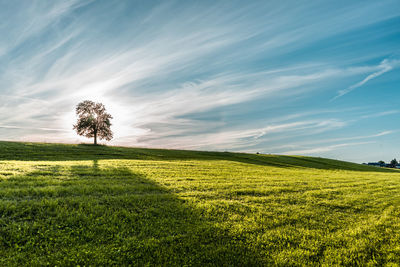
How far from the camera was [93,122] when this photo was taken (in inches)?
2222

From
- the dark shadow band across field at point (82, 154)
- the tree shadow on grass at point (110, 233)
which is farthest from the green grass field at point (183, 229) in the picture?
the dark shadow band across field at point (82, 154)

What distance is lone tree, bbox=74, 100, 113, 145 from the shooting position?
184 feet

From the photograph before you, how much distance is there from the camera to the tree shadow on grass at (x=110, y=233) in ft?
17.0

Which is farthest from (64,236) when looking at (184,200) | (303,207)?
(303,207)

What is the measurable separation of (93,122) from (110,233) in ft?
188

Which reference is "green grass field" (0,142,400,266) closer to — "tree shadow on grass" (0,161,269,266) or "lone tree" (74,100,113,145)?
"tree shadow on grass" (0,161,269,266)

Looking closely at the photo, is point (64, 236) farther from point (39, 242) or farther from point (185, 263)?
point (185, 263)

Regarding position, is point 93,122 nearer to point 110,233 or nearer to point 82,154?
point 82,154

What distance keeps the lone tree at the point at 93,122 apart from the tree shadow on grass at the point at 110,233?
172ft

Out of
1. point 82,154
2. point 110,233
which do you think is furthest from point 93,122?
point 110,233

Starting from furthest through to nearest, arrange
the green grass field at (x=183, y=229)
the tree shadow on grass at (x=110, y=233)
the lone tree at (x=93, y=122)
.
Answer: the lone tree at (x=93, y=122) → the green grass field at (x=183, y=229) → the tree shadow on grass at (x=110, y=233)

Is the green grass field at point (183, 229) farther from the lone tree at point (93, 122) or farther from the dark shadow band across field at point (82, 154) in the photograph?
the lone tree at point (93, 122)

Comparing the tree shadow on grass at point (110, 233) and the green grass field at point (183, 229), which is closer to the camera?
the tree shadow on grass at point (110, 233)

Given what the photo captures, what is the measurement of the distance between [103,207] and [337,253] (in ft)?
25.9
